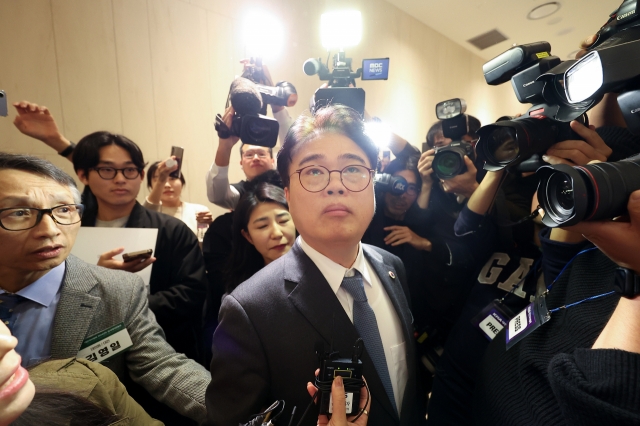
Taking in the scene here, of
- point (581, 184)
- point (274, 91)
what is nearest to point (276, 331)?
point (581, 184)

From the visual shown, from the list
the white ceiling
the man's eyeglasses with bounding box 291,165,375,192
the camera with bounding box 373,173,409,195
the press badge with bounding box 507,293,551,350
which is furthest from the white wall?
the press badge with bounding box 507,293,551,350

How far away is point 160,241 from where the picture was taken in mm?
1618

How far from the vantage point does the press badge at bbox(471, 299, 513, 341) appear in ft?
3.77

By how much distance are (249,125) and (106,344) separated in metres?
1.02

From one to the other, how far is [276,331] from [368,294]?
1.13ft

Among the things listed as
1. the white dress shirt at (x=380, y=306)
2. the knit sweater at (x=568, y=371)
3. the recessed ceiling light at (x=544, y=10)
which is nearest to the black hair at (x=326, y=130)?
the white dress shirt at (x=380, y=306)

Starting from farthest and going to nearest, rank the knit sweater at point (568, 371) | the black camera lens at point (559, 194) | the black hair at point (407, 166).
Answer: the black hair at point (407, 166), the black camera lens at point (559, 194), the knit sweater at point (568, 371)

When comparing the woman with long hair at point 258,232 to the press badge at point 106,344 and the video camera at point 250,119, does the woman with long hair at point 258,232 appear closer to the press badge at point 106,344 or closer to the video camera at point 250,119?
the video camera at point 250,119

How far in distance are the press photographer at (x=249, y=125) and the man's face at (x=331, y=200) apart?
559 millimetres

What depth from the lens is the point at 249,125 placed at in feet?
4.66

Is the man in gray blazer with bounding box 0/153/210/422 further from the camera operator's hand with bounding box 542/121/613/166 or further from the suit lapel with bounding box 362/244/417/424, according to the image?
the camera operator's hand with bounding box 542/121/613/166

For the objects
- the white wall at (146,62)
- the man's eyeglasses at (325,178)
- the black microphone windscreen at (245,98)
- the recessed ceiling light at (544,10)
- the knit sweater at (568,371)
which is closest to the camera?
the knit sweater at (568,371)

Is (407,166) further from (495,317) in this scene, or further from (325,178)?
(325,178)

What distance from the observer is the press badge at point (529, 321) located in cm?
80
